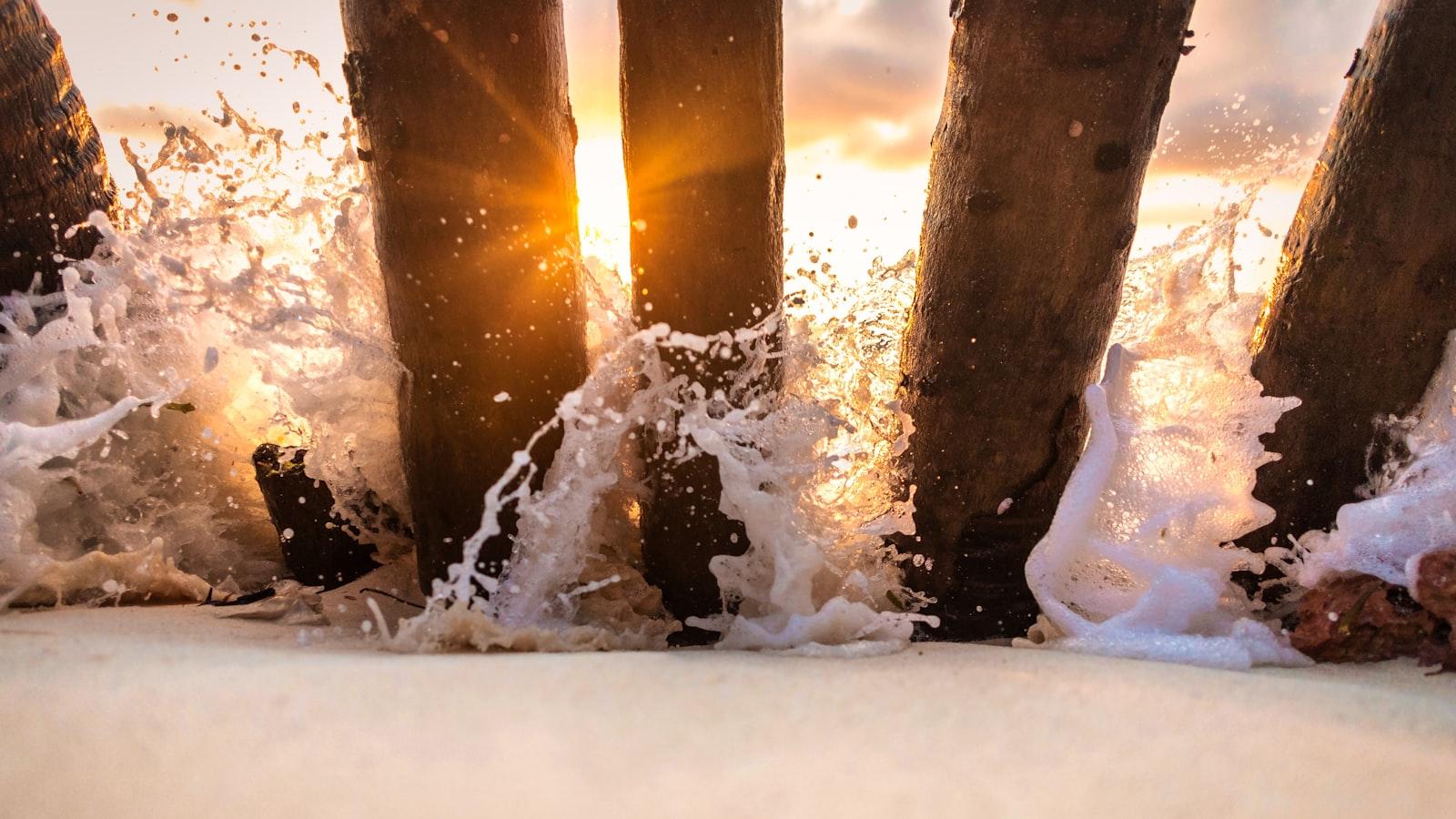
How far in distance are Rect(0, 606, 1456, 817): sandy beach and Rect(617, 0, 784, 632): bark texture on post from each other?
2.67ft

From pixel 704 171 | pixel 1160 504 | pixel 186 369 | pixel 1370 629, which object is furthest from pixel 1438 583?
pixel 186 369

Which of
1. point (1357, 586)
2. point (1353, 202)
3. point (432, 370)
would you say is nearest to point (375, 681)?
point (432, 370)

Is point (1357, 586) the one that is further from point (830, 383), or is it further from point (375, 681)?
point (375, 681)

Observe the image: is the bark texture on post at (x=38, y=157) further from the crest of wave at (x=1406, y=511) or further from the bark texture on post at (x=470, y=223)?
the crest of wave at (x=1406, y=511)

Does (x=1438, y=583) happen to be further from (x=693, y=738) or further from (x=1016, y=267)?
(x=693, y=738)

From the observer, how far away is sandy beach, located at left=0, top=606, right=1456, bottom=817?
1143 millimetres

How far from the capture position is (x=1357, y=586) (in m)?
1.78

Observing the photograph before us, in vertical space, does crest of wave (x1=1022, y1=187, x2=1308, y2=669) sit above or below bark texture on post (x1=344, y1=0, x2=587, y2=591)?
below

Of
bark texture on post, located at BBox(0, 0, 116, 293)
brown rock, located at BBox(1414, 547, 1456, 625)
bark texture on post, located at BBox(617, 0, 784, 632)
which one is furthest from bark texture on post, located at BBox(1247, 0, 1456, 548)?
bark texture on post, located at BBox(0, 0, 116, 293)

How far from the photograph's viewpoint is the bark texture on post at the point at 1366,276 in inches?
75.3

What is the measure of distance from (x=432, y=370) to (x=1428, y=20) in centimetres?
226

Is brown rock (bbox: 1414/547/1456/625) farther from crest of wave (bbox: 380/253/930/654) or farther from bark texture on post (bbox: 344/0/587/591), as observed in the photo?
bark texture on post (bbox: 344/0/587/591)

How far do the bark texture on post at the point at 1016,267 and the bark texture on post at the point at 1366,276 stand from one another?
0.44 metres

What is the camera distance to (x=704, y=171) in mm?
1955
